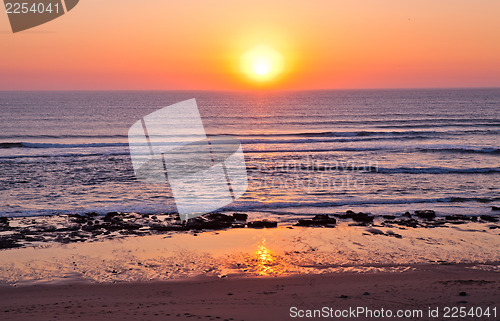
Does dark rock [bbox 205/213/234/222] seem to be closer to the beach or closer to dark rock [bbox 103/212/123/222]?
the beach

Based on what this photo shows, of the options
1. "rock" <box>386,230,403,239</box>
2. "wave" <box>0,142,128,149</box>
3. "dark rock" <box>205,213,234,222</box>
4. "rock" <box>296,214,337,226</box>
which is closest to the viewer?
"rock" <box>386,230,403,239</box>

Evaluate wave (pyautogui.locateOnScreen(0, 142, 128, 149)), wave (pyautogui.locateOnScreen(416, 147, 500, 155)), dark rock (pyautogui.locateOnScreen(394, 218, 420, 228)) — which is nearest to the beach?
dark rock (pyautogui.locateOnScreen(394, 218, 420, 228))

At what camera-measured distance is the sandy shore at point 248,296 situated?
7.48 metres

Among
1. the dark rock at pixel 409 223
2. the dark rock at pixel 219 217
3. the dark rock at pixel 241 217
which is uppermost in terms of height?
the dark rock at pixel 219 217

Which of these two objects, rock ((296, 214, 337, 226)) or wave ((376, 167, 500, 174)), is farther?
wave ((376, 167, 500, 174))

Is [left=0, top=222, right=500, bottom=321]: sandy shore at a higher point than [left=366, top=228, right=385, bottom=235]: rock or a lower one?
higher

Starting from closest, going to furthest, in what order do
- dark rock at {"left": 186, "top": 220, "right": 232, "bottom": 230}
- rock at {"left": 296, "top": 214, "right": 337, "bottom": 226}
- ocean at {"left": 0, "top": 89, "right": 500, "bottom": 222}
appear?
dark rock at {"left": 186, "top": 220, "right": 232, "bottom": 230} → rock at {"left": 296, "top": 214, "right": 337, "bottom": 226} → ocean at {"left": 0, "top": 89, "right": 500, "bottom": 222}

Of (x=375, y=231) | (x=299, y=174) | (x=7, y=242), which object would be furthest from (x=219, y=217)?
(x=299, y=174)

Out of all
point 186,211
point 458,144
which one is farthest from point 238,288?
point 458,144

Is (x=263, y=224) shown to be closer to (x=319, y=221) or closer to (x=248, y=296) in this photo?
(x=319, y=221)

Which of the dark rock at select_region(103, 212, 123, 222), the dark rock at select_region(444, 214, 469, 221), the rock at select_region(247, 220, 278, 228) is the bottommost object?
the dark rock at select_region(444, 214, 469, 221)

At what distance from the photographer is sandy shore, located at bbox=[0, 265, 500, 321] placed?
7.48 meters

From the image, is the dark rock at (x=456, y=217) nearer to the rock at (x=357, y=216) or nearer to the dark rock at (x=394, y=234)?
the rock at (x=357, y=216)

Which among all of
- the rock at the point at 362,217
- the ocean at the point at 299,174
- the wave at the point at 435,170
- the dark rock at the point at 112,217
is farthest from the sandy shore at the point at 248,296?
the wave at the point at 435,170
